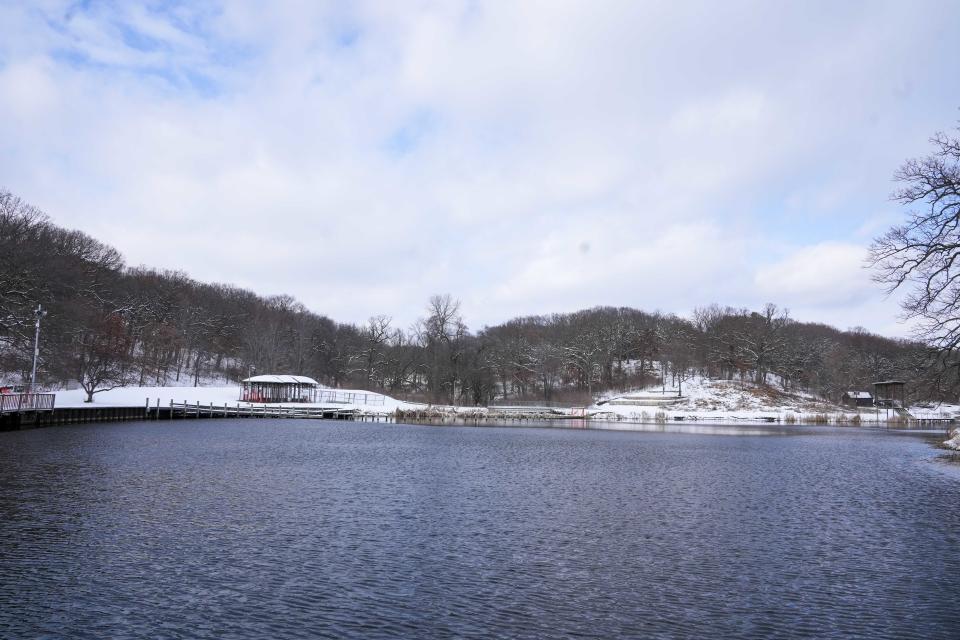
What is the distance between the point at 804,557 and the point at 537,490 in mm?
10989

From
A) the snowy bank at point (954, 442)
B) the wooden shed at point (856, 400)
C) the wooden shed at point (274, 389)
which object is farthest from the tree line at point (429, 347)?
the snowy bank at point (954, 442)

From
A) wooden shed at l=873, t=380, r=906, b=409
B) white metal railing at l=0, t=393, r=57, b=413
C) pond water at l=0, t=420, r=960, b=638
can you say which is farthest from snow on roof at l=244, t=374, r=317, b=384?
wooden shed at l=873, t=380, r=906, b=409

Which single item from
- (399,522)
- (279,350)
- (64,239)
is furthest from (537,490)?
(279,350)

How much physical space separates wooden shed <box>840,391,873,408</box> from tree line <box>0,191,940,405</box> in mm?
2055

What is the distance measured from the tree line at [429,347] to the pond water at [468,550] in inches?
2359

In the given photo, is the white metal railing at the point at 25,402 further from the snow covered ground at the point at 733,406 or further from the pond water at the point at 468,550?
the snow covered ground at the point at 733,406

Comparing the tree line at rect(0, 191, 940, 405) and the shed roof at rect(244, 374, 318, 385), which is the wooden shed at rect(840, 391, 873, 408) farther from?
the shed roof at rect(244, 374, 318, 385)

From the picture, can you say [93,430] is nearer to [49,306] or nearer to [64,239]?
[49,306]

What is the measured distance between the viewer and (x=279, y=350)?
111125mm

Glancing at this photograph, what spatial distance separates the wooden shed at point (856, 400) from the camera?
11075 centimetres

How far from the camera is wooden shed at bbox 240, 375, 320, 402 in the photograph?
286 feet

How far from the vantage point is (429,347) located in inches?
4119

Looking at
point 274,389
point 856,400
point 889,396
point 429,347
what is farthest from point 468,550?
point 889,396

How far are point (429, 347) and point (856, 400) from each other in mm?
71394
